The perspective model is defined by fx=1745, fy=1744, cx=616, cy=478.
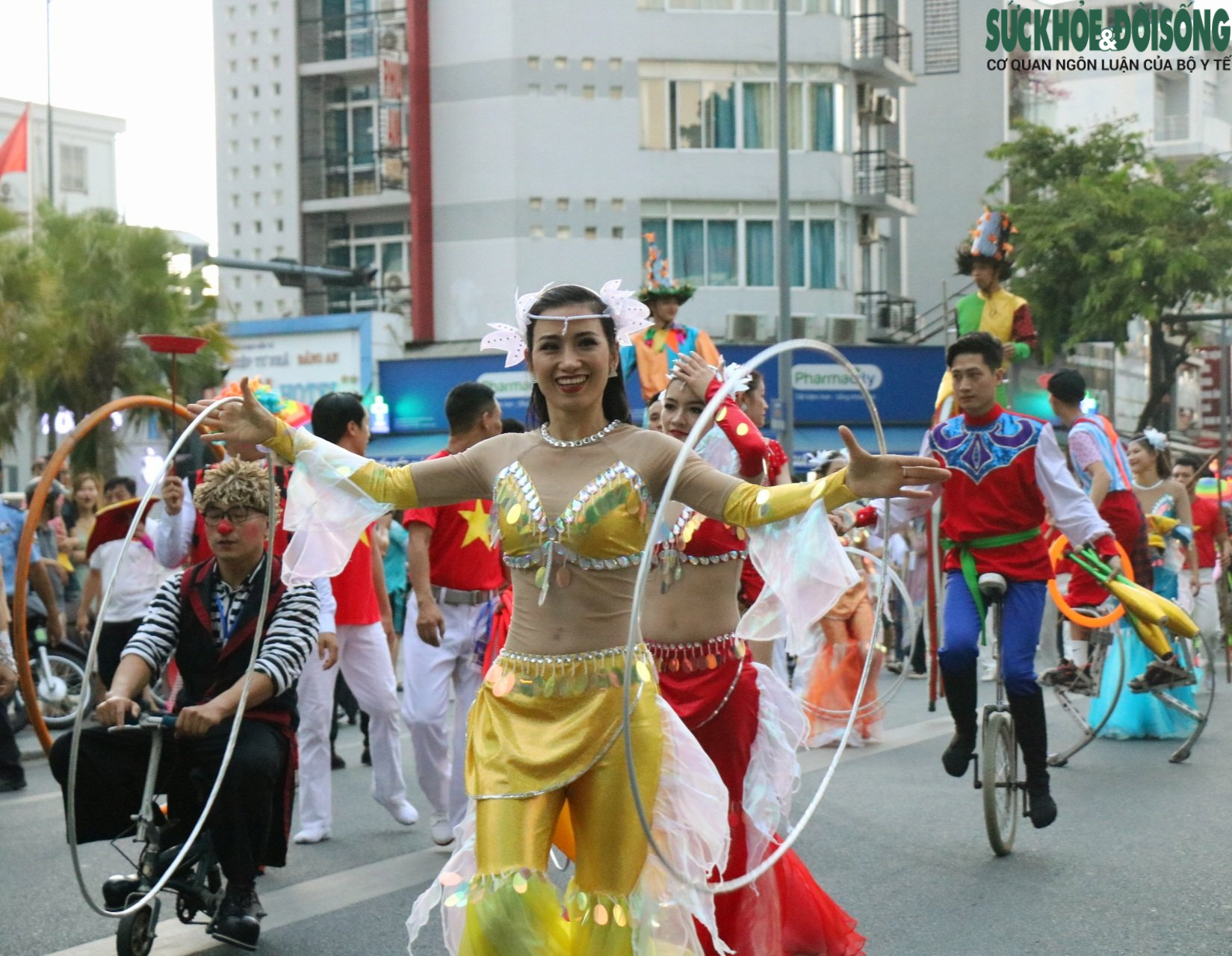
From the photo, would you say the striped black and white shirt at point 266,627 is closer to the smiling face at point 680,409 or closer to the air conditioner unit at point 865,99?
the smiling face at point 680,409

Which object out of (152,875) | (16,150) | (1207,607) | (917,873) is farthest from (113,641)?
(16,150)

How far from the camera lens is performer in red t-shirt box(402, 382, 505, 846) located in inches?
310

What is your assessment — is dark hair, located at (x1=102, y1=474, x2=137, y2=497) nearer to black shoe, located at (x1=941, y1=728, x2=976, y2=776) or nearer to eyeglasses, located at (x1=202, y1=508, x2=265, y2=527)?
eyeglasses, located at (x1=202, y1=508, x2=265, y2=527)

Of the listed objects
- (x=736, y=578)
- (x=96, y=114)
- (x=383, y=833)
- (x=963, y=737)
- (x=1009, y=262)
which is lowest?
(x=383, y=833)

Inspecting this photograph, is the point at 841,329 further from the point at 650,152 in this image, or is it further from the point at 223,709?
the point at 223,709

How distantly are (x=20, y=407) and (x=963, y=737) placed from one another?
29.6 metres

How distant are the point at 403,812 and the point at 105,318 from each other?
26360mm

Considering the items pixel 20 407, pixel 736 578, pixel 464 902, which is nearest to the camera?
pixel 464 902

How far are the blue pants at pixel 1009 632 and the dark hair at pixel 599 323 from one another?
3.35m

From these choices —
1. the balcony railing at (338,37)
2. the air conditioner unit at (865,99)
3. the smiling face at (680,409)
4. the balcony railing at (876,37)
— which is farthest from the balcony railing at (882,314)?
the smiling face at (680,409)

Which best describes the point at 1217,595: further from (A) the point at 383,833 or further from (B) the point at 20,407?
(B) the point at 20,407

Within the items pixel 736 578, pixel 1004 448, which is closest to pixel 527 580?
pixel 736 578

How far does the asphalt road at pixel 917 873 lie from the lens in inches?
245

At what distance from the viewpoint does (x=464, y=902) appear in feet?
14.3
